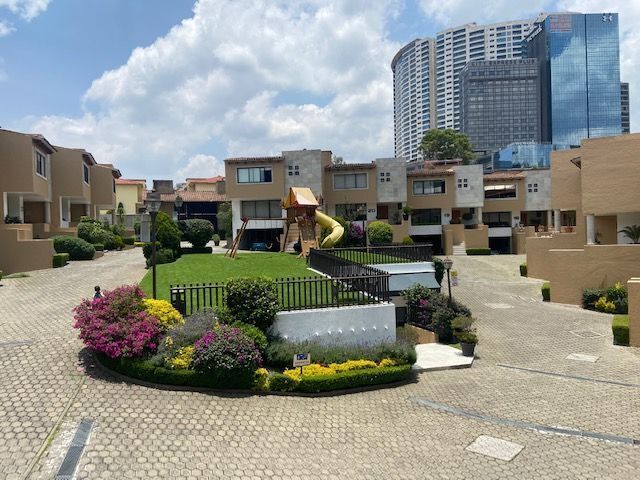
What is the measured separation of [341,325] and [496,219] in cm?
4307

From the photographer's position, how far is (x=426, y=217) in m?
49.7

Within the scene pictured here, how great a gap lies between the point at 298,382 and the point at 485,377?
5.99 m

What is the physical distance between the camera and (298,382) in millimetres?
11914

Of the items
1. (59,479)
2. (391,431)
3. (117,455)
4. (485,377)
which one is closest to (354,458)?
(391,431)

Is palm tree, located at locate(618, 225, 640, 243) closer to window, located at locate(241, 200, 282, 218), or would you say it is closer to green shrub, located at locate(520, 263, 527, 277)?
green shrub, located at locate(520, 263, 527, 277)

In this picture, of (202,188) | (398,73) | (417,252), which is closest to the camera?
(417,252)

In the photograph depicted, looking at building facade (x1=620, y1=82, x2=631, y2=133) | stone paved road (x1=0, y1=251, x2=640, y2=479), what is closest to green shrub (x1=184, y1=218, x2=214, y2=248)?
stone paved road (x1=0, y1=251, x2=640, y2=479)

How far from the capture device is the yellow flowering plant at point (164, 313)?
12.5 metres

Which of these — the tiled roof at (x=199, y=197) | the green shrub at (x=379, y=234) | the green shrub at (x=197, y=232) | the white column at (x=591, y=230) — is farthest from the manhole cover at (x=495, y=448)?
the tiled roof at (x=199, y=197)

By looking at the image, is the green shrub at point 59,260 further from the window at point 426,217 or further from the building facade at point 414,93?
the building facade at point 414,93

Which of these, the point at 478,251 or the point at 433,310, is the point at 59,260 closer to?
the point at 433,310

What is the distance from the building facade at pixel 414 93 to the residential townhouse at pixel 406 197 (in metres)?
115

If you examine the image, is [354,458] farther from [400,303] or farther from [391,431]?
[400,303]

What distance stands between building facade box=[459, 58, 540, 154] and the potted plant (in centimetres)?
14164
